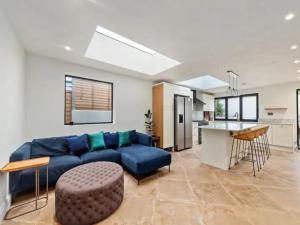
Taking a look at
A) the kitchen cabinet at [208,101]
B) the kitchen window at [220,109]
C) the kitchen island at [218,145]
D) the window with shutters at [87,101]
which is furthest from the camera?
the kitchen window at [220,109]

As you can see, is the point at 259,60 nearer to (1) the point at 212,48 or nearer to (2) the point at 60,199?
(1) the point at 212,48

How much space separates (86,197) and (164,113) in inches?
137

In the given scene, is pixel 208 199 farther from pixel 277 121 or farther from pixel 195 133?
pixel 277 121

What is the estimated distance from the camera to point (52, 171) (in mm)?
2352

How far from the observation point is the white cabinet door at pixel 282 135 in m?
5.02

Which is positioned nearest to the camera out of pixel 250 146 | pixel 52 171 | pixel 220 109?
pixel 52 171

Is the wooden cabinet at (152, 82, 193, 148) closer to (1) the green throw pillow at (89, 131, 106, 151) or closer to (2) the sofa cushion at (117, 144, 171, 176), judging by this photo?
(2) the sofa cushion at (117, 144, 171, 176)

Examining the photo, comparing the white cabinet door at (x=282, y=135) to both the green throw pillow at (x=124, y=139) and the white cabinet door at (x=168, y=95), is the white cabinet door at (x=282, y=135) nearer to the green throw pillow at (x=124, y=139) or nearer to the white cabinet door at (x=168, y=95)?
the white cabinet door at (x=168, y=95)

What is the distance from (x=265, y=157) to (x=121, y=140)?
14.4 ft

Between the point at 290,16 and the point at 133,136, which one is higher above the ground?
the point at 290,16

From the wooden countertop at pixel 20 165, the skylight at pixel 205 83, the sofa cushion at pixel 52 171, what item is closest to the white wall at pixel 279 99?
the skylight at pixel 205 83

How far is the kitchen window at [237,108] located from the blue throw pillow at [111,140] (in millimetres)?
6138

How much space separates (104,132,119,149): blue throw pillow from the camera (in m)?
3.62

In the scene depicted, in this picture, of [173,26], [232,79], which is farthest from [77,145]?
[232,79]
